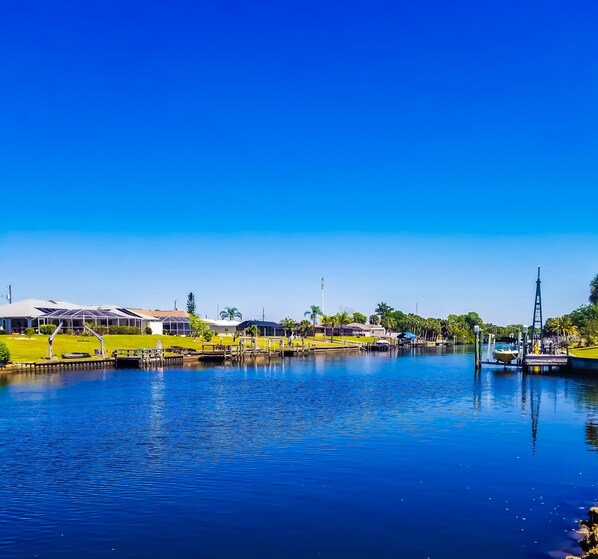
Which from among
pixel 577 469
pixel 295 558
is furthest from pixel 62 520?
pixel 577 469

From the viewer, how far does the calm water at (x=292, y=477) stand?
790 inches

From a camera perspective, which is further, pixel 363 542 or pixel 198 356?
pixel 198 356

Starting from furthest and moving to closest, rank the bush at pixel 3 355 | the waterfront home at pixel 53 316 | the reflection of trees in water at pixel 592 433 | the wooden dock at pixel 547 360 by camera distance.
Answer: the waterfront home at pixel 53 316 → the wooden dock at pixel 547 360 → the bush at pixel 3 355 → the reflection of trees in water at pixel 592 433

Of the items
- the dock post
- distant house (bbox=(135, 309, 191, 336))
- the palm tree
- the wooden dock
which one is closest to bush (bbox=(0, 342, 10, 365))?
the dock post

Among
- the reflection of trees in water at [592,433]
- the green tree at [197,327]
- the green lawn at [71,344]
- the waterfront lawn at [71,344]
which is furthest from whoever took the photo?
the green tree at [197,327]

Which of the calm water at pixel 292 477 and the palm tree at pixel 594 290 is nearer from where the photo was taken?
the calm water at pixel 292 477

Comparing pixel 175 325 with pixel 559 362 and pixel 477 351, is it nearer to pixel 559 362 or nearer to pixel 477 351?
pixel 477 351

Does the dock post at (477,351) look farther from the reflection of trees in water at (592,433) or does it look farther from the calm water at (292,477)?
the reflection of trees in water at (592,433)

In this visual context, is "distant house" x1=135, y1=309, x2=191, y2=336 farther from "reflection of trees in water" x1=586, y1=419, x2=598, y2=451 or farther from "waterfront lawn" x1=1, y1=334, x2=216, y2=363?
"reflection of trees in water" x1=586, y1=419, x2=598, y2=451

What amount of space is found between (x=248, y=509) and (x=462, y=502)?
8.75 meters

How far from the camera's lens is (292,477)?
27781 millimetres

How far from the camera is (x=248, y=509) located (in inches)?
915

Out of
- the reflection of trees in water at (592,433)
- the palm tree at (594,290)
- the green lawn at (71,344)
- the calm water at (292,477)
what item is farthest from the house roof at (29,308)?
the palm tree at (594,290)

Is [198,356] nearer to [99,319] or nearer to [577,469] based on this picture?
[99,319]
